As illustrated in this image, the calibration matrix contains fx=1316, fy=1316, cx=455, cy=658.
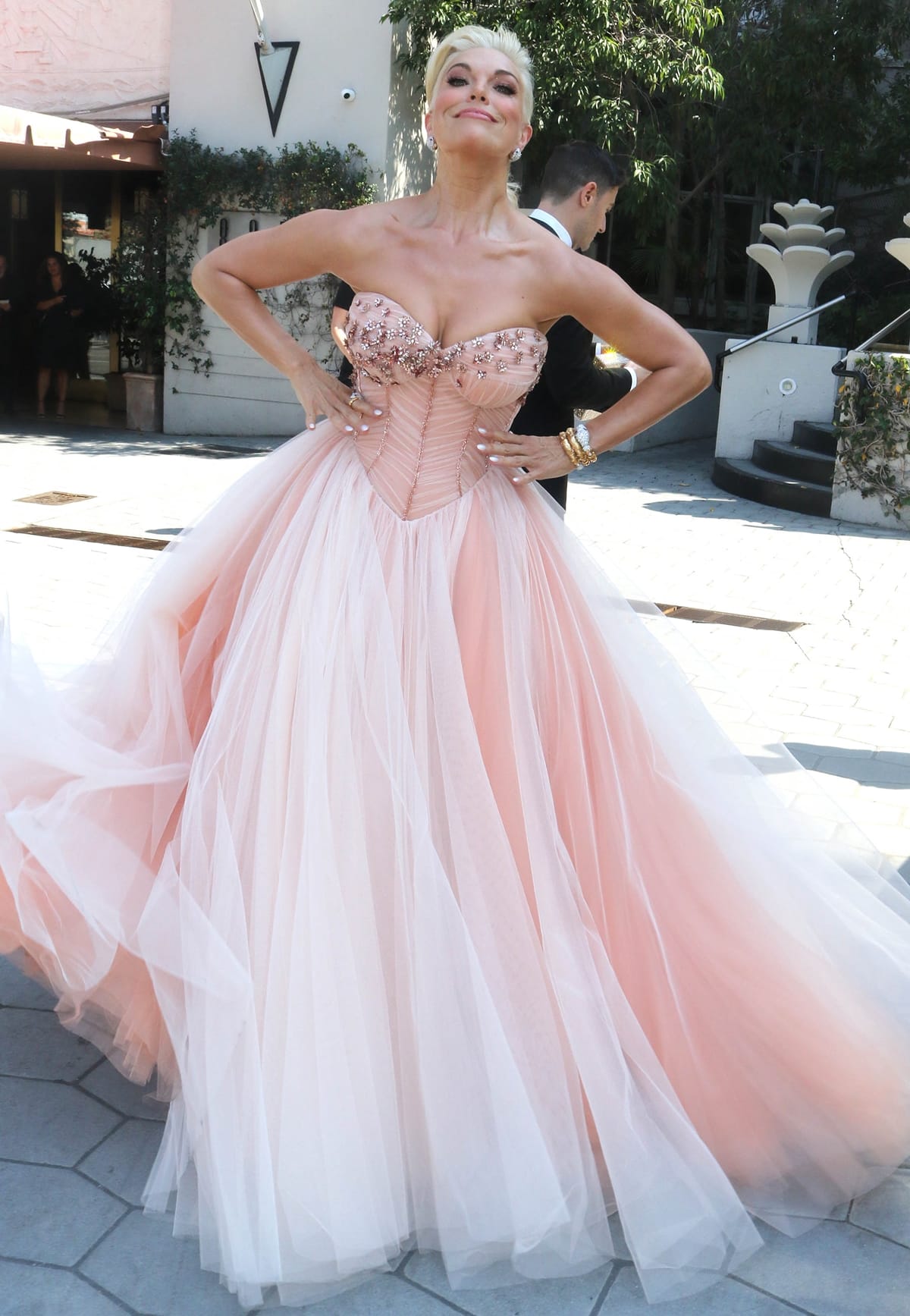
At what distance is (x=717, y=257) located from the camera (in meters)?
17.7

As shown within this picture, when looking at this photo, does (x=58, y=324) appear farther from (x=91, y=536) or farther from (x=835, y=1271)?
(x=835, y=1271)

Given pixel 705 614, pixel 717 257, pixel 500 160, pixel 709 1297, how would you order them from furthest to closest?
1. pixel 717 257
2. pixel 705 614
3. pixel 500 160
4. pixel 709 1297

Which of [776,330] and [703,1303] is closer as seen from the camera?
Result: [703,1303]

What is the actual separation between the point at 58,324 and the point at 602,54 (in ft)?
20.6

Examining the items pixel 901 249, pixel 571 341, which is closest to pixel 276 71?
pixel 901 249

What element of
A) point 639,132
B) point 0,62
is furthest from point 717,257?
point 0,62

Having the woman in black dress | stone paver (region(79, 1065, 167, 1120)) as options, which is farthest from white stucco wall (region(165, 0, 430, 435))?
stone paver (region(79, 1065, 167, 1120))

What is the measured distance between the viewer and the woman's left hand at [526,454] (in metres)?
2.76

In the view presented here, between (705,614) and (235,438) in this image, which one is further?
(235,438)

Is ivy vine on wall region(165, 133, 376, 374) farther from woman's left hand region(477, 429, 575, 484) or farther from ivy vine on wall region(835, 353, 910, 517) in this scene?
woman's left hand region(477, 429, 575, 484)

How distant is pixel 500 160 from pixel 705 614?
4.86m

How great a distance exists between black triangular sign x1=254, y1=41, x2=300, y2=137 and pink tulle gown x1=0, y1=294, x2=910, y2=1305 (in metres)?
12.1

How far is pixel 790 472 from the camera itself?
1179 centimetres

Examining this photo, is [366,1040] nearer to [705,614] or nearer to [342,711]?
[342,711]
